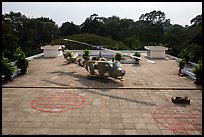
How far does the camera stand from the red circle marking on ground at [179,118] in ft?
21.6

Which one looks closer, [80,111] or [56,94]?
[80,111]

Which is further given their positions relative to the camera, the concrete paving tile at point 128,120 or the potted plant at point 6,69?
the potted plant at point 6,69

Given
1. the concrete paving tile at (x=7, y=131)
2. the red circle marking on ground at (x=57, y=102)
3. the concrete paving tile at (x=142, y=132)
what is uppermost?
the red circle marking on ground at (x=57, y=102)

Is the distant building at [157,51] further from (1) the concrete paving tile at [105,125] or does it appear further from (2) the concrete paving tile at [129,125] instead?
(1) the concrete paving tile at [105,125]

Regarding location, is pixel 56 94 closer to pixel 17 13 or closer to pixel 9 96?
pixel 9 96

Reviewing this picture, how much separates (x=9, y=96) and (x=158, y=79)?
30.4 ft

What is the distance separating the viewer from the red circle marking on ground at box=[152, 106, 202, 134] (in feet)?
21.6

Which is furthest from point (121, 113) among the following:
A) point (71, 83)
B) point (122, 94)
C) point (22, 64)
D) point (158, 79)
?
point (22, 64)

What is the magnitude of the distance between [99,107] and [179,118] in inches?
125

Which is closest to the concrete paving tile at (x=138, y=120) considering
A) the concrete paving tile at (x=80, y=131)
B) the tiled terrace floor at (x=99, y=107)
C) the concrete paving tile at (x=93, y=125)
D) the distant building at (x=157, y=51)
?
the tiled terrace floor at (x=99, y=107)

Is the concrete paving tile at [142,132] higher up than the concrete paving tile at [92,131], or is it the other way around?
Result: the concrete paving tile at [92,131]

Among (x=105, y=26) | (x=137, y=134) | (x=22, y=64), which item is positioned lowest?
(x=137, y=134)

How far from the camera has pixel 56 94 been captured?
995 cm

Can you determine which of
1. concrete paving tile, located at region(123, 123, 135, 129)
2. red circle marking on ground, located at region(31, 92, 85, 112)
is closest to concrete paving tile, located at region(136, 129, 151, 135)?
concrete paving tile, located at region(123, 123, 135, 129)
